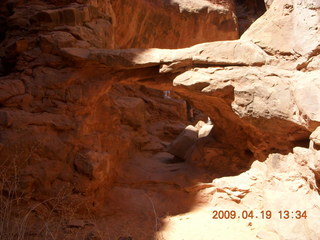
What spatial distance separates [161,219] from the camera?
4020 millimetres

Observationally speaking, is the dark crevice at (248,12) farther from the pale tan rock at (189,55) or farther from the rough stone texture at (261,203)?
the rough stone texture at (261,203)

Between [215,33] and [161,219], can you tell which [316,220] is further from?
[215,33]

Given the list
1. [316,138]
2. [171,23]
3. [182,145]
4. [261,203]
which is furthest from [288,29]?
[171,23]

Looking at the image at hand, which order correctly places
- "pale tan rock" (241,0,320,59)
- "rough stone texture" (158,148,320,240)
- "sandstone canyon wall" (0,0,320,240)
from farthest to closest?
"sandstone canyon wall" (0,0,320,240)
"pale tan rock" (241,0,320,59)
"rough stone texture" (158,148,320,240)

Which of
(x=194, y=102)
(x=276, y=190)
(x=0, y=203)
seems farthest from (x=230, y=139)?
(x=0, y=203)

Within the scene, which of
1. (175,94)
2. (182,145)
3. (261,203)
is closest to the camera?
(261,203)

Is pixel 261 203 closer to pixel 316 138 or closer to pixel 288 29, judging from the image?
pixel 316 138

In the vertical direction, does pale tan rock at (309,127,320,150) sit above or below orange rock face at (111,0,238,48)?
below

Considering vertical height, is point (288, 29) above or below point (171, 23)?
below
